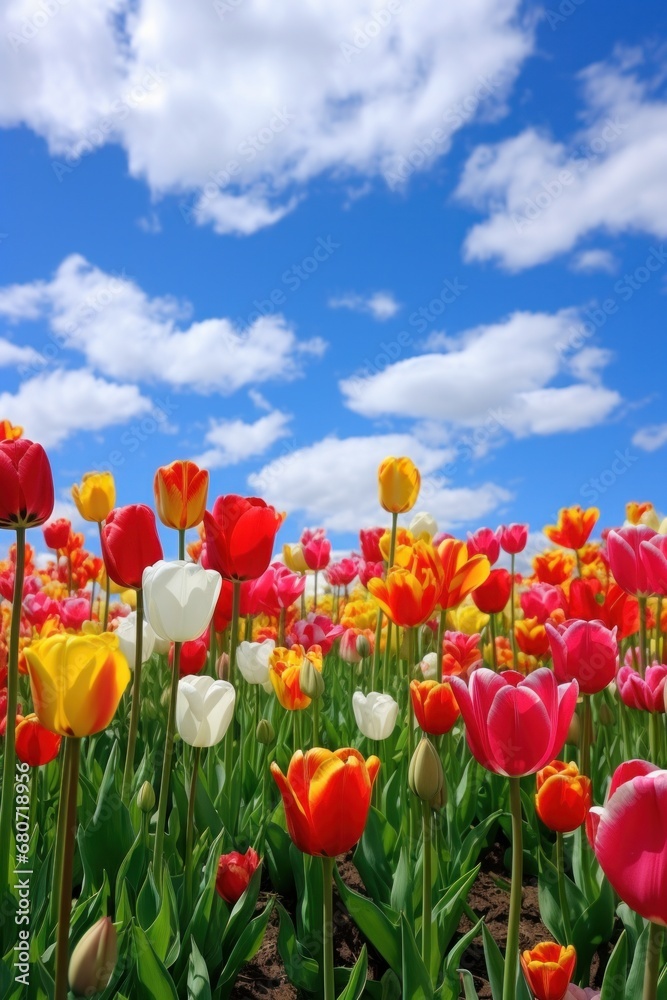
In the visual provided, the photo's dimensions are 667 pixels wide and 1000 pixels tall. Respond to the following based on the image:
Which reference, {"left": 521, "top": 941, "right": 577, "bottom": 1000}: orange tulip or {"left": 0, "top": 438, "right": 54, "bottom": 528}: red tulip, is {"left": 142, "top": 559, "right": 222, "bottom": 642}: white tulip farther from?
{"left": 521, "top": 941, "right": 577, "bottom": 1000}: orange tulip

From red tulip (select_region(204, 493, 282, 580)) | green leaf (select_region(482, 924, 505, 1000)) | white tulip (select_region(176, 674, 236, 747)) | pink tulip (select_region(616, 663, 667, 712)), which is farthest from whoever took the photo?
pink tulip (select_region(616, 663, 667, 712))

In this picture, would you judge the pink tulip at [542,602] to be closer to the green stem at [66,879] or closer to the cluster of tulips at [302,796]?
the cluster of tulips at [302,796]

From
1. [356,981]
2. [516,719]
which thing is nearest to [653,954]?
[516,719]

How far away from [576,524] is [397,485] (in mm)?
1651

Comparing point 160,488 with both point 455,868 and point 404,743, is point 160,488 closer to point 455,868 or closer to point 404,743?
point 455,868

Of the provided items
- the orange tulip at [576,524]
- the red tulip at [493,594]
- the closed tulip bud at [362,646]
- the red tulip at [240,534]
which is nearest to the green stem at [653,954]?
the red tulip at [240,534]

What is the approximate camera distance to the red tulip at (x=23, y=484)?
2012 mm

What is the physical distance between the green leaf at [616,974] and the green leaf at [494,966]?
0.26 meters

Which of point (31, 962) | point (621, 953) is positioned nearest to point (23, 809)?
point (31, 962)

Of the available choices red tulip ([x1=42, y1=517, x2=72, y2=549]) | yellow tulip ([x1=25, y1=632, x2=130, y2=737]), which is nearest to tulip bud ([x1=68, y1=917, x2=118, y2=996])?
yellow tulip ([x1=25, y1=632, x2=130, y2=737])

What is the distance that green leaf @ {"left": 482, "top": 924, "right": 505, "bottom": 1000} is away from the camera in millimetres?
1809

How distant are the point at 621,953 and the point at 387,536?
2.84 m

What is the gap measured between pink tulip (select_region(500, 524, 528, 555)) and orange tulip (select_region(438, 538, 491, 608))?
217cm

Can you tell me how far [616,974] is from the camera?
190cm
